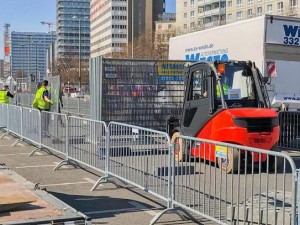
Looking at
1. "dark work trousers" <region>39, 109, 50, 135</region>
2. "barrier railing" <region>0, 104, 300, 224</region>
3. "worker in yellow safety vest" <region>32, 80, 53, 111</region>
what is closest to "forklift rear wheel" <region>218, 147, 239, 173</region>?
"barrier railing" <region>0, 104, 300, 224</region>

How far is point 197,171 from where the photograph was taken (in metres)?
6.28

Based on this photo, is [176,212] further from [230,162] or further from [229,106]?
[229,106]

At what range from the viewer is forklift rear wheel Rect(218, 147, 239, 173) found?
5.48 metres

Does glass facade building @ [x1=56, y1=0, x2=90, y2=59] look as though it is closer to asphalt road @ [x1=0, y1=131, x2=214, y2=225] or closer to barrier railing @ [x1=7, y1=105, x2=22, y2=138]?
barrier railing @ [x1=7, y1=105, x2=22, y2=138]

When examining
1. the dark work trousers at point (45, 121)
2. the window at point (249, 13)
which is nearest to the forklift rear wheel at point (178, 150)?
the dark work trousers at point (45, 121)

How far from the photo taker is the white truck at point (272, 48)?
516 inches

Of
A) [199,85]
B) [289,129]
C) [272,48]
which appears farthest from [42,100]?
[289,129]

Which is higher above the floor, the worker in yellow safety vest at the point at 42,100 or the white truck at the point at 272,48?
the white truck at the point at 272,48

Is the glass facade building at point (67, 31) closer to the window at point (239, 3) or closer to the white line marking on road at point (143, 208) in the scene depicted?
the window at point (239, 3)

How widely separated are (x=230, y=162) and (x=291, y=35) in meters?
9.12

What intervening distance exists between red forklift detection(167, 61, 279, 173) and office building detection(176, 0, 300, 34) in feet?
231

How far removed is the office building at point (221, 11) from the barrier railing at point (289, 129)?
2634 inches

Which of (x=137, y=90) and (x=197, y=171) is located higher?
(x=137, y=90)

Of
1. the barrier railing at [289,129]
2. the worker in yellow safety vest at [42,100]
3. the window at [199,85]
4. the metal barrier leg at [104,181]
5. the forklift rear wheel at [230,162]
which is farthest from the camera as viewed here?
the worker in yellow safety vest at [42,100]
